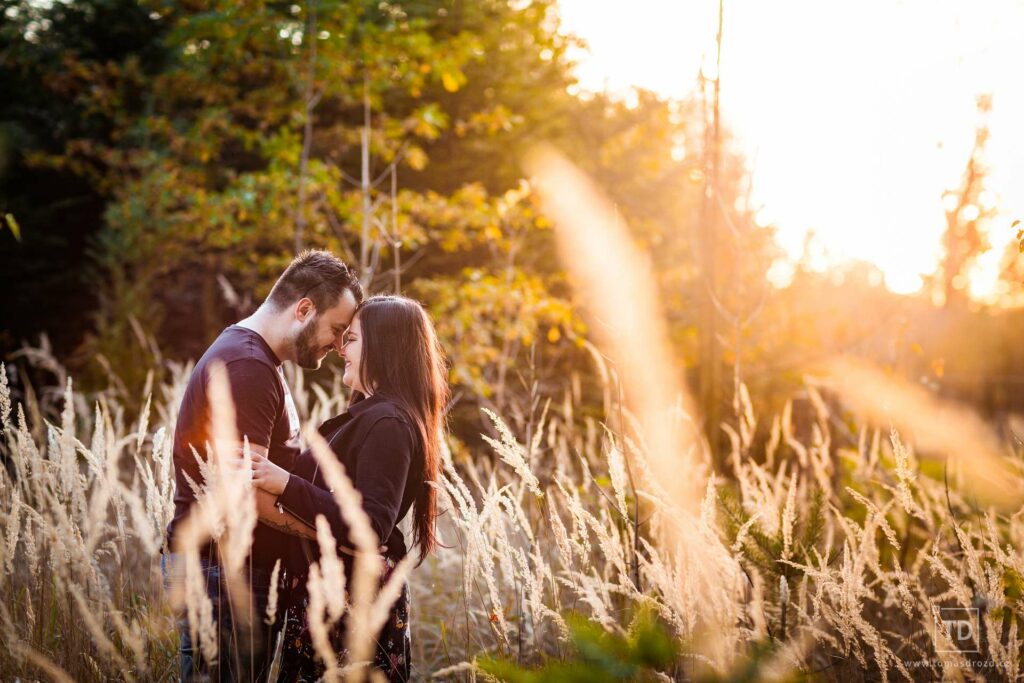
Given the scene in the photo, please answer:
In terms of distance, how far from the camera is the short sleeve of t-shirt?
2.16 m

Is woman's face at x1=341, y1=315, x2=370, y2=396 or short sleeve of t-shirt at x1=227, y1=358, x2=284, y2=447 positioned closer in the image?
short sleeve of t-shirt at x1=227, y1=358, x2=284, y2=447

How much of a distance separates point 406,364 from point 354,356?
0.59ft

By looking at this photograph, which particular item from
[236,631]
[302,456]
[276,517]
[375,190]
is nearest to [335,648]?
[236,631]

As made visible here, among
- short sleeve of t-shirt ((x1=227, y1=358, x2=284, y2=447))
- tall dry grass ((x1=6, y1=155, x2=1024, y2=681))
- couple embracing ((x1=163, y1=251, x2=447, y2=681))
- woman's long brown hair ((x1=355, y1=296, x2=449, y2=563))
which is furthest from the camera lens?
woman's long brown hair ((x1=355, y1=296, x2=449, y2=563))

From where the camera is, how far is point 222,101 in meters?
8.76

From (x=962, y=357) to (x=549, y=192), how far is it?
736 inches

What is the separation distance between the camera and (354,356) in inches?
92.8

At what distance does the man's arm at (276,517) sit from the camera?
2051 mm

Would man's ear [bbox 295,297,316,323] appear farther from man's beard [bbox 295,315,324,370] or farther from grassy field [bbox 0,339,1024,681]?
grassy field [bbox 0,339,1024,681]

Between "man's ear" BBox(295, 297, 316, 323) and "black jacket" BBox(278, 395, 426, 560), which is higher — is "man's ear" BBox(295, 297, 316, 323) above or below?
above

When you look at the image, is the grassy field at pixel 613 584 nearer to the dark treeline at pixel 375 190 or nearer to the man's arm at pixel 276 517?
the man's arm at pixel 276 517

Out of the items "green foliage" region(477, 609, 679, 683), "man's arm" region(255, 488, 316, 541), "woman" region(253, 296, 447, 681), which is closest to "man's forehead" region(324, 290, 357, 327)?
Answer: "woman" region(253, 296, 447, 681)

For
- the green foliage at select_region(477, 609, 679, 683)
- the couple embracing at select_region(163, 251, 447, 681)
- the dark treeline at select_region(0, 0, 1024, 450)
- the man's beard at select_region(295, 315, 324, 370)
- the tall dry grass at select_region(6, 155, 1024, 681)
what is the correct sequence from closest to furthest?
1. the green foliage at select_region(477, 609, 679, 683)
2. the tall dry grass at select_region(6, 155, 1024, 681)
3. the couple embracing at select_region(163, 251, 447, 681)
4. the man's beard at select_region(295, 315, 324, 370)
5. the dark treeline at select_region(0, 0, 1024, 450)

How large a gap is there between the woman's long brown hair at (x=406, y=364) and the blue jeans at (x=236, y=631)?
1.61ft
